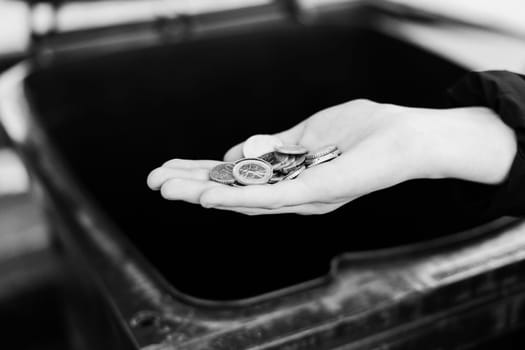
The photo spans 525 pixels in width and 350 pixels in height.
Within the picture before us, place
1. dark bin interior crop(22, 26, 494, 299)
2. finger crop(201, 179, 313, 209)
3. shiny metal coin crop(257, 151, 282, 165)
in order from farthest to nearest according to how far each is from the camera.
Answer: dark bin interior crop(22, 26, 494, 299), shiny metal coin crop(257, 151, 282, 165), finger crop(201, 179, 313, 209)

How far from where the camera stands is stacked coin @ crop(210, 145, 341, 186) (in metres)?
0.62

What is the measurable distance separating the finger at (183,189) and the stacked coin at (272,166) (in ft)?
0.11

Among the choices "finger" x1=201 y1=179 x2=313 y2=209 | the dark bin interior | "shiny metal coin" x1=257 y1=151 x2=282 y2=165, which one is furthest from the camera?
the dark bin interior

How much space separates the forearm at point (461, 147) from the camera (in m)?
0.67

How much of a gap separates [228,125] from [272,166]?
1054 mm

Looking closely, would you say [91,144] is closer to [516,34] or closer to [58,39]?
[58,39]

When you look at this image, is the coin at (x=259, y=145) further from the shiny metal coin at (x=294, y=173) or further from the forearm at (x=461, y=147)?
the forearm at (x=461, y=147)

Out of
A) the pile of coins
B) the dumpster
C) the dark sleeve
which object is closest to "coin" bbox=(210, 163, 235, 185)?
the pile of coins

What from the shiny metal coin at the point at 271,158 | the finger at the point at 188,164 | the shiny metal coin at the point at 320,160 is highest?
the finger at the point at 188,164

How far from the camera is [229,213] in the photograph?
1.39m

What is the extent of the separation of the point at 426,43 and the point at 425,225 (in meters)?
0.70

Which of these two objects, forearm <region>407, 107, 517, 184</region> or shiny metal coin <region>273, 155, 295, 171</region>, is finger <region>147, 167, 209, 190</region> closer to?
shiny metal coin <region>273, 155, 295, 171</region>

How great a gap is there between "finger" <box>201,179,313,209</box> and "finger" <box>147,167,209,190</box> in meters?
0.07

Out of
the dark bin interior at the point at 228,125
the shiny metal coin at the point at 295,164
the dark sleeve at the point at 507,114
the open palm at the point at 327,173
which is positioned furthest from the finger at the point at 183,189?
the dark bin interior at the point at 228,125
